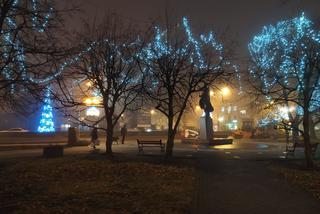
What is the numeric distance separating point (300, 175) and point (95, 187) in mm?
7381

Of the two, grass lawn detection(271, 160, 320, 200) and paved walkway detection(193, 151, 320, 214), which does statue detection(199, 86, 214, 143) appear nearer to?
grass lawn detection(271, 160, 320, 200)

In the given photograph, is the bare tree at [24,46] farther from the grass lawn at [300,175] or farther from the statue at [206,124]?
the statue at [206,124]

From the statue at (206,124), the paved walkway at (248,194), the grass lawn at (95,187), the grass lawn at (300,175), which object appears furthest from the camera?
the statue at (206,124)

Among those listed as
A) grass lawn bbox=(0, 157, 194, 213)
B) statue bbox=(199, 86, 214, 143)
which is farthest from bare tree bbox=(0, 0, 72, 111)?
statue bbox=(199, 86, 214, 143)

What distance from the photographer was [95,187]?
11.9m

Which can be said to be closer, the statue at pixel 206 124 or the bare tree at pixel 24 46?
the bare tree at pixel 24 46

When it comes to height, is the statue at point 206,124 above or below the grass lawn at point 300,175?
above

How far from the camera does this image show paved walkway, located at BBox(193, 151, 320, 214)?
9406 mm

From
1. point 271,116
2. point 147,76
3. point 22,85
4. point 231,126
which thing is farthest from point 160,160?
point 231,126

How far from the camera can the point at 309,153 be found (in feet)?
55.4

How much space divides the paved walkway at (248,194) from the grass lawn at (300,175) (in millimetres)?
387

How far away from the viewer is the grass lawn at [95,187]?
30.5ft

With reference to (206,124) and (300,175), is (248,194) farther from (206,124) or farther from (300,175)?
(206,124)

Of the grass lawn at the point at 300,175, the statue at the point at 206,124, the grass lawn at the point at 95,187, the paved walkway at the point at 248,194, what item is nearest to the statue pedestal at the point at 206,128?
the statue at the point at 206,124
